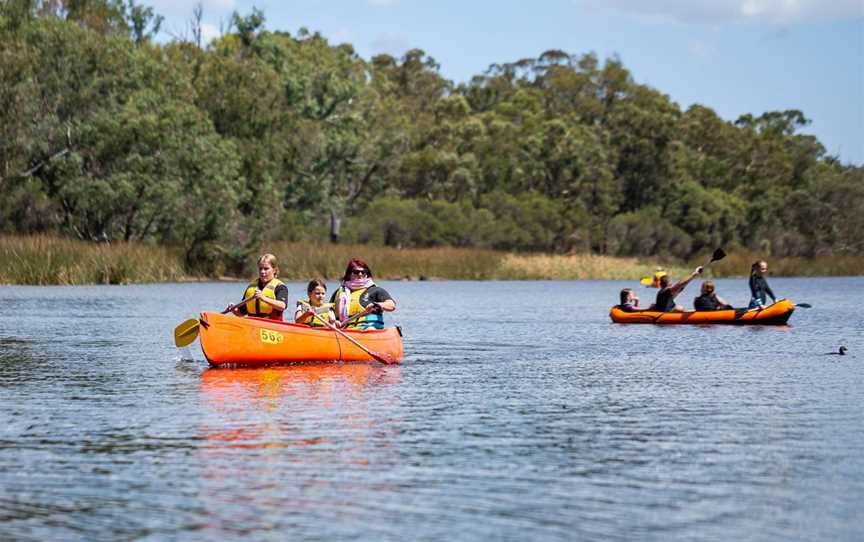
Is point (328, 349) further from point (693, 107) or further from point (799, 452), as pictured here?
point (693, 107)

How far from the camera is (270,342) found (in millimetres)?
19594

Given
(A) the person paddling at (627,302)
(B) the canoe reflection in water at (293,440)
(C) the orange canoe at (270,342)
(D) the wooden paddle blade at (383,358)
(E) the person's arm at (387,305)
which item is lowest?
(B) the canoe reflection in water at (293,440)

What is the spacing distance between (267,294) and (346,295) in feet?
4.52

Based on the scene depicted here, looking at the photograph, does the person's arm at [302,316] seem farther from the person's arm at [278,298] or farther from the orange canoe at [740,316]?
the orange canoe at [740,316]

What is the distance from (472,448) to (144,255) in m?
48.3

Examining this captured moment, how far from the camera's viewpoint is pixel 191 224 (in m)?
65.4

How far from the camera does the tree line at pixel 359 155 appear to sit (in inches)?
2486

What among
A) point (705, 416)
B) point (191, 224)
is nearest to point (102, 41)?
point (191, 224)

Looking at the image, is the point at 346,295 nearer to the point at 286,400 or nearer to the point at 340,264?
the point at 286,400

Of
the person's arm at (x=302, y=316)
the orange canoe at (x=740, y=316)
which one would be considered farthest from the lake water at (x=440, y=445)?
the orange canoe at (x=740, y=316)

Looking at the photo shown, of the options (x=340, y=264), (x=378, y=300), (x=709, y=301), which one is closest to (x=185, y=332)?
(x=378, y=300)

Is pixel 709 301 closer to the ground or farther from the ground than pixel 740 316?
farther from the ground

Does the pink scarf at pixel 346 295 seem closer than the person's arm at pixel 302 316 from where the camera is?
No

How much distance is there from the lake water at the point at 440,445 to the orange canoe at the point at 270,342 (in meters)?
0.31
